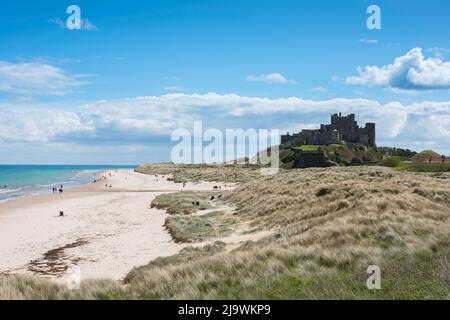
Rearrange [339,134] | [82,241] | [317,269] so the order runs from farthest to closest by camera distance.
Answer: [339,134] → [82,241] → [317,269]

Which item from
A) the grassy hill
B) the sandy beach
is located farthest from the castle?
the grassy hill

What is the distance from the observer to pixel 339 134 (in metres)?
138

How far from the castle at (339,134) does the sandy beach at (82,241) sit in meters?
101

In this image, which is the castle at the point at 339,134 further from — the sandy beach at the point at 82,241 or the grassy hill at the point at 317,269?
the grassy hill at the point at 317,269

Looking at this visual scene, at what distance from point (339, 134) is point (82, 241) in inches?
4839

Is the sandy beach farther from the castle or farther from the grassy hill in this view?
the castle

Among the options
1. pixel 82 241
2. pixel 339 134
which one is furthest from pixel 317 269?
pixel 339 134

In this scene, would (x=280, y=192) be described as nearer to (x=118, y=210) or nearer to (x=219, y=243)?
(x=219, y=243)

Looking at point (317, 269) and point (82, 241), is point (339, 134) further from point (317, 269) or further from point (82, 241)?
point (317, 269)

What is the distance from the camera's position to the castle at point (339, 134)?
133875 mm

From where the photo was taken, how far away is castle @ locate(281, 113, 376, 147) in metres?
134

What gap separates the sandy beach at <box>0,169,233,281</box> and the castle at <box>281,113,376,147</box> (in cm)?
10143
